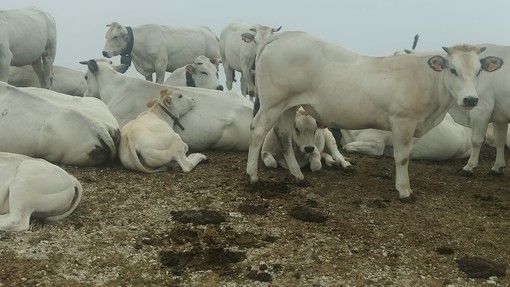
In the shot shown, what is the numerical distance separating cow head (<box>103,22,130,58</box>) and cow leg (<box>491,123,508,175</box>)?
9310 millimetres

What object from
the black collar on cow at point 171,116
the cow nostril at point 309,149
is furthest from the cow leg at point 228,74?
the cow nostril at point 309,149

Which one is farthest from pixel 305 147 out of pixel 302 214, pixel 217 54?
pixel 217 54

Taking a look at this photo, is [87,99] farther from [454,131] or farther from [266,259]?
[454,131]

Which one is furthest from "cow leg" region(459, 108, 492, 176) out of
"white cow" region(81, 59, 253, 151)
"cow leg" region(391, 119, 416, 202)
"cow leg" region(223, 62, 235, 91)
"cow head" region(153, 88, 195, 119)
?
"cow leg" region(223, 62, 235, 91)

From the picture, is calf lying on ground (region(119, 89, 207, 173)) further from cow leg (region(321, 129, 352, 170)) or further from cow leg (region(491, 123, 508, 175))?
cow leg (region(491, 123, 508, 175))

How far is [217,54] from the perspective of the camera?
16781 mm

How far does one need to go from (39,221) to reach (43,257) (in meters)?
0.70

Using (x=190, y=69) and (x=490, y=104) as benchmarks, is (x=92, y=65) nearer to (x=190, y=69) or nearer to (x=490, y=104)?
(x=190, y=69)

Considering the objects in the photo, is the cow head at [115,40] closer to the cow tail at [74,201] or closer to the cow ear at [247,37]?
the cow ear at [247,37]

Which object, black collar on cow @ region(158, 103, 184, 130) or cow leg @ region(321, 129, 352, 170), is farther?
black collar on cow @ region(158, 103, 184, 130)

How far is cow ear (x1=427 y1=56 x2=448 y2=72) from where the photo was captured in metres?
6.05

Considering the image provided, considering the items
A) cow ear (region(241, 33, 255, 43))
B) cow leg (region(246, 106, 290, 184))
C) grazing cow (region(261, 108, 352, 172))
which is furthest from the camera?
cow ear (region(241, 33, 255, 43))

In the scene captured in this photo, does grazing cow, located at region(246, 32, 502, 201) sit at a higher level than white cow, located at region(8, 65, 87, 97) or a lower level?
higher

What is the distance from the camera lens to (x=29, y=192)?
471 cm
